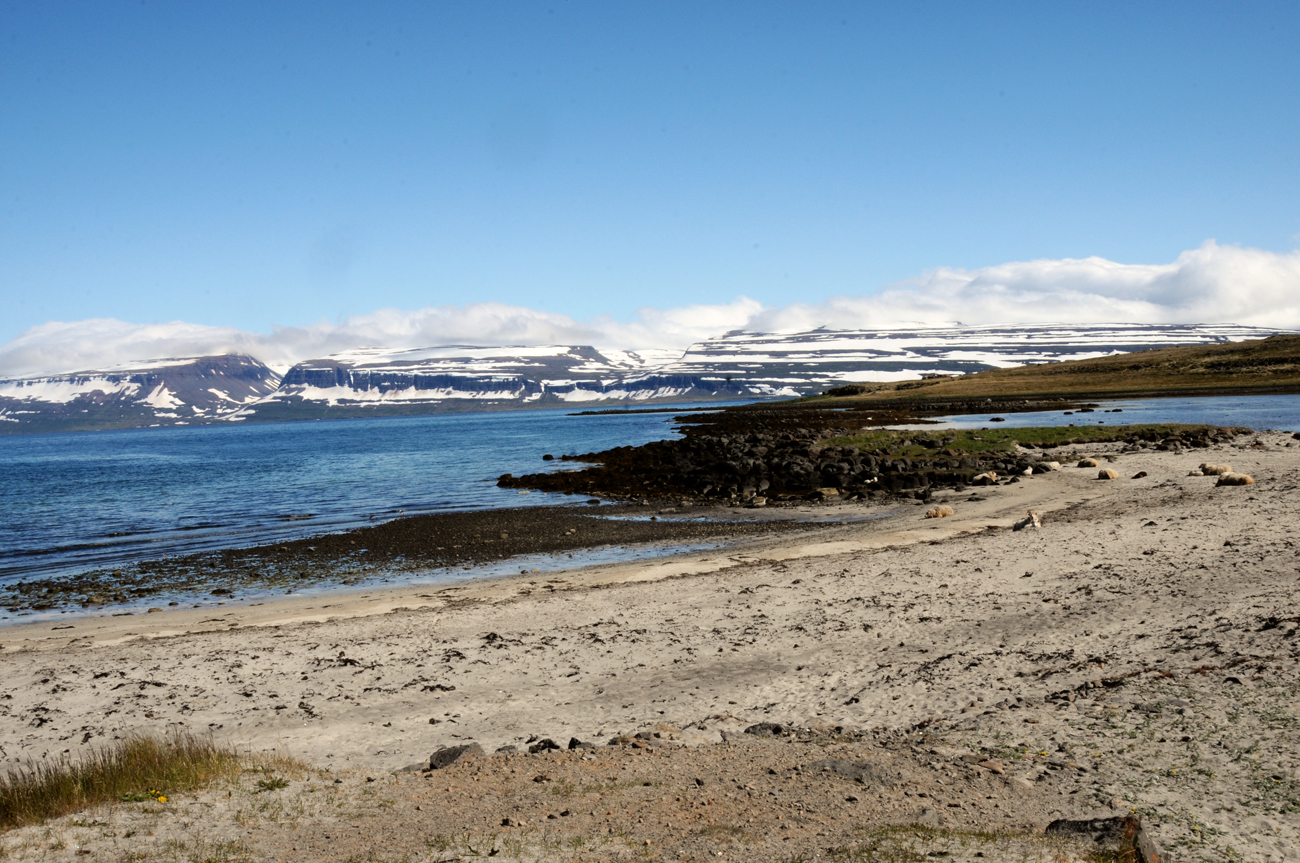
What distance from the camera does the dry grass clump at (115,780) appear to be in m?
8.43

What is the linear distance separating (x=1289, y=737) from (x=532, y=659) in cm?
1093

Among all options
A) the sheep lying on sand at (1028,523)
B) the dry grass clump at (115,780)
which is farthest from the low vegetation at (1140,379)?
the dry grass clump at (115,780)

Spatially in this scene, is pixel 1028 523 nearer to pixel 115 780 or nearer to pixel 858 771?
pixel 858 771

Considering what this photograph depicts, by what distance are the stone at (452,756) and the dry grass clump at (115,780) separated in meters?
2.20

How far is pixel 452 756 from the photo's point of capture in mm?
10266

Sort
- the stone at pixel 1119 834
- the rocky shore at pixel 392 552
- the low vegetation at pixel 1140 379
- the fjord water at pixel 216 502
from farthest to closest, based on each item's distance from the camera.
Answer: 1. the low vegetation at pixel 1140 379
2. the fjord water at pixel 216 502
3. the rocky shore at pixel 392 552
4. the stone at pixel 1119 834

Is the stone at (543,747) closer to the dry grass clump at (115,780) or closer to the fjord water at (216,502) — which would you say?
the dry grass clump at (115,780)

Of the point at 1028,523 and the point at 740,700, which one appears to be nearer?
the point at 740,700

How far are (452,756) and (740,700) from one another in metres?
4.45

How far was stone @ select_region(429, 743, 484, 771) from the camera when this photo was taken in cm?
1012

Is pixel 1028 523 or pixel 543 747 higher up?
pixel 543 747

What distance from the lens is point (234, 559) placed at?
29.9m

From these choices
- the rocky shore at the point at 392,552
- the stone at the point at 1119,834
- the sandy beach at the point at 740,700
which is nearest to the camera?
the stone at the point at 1119,834

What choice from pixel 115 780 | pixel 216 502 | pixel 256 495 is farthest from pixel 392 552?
pixel 256 495
